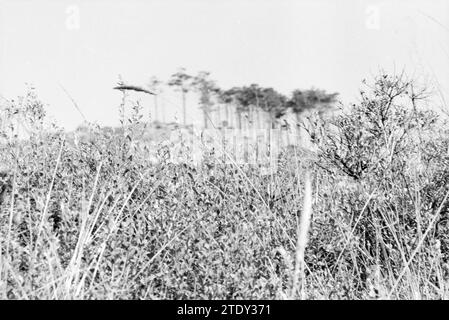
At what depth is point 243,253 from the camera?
251 centimetres

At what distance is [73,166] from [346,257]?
194cm

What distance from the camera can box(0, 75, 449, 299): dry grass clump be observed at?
2381 mm

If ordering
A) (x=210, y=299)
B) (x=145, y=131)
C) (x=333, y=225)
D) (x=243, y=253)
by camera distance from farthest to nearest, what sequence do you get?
(x=145, y=131), (x=333, y=225), (x=243, y=253), (x=210, y=299)

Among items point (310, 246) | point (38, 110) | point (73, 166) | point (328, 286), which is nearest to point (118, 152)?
point (73, 166)

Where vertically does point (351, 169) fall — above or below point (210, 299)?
above

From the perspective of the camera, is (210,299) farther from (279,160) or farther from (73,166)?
(279,160)

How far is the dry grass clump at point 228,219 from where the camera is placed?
2.38m

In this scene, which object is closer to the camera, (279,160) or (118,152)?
(118,152)

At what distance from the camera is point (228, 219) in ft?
9.75

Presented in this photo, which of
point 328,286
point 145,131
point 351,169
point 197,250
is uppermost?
point 145,131

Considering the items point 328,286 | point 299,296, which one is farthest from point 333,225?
point 299,296

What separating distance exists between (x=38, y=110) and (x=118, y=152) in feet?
3.56

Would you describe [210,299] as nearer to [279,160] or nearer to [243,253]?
[243,253]

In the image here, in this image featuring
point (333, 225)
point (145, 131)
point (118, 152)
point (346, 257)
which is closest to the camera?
point (346, 257)
